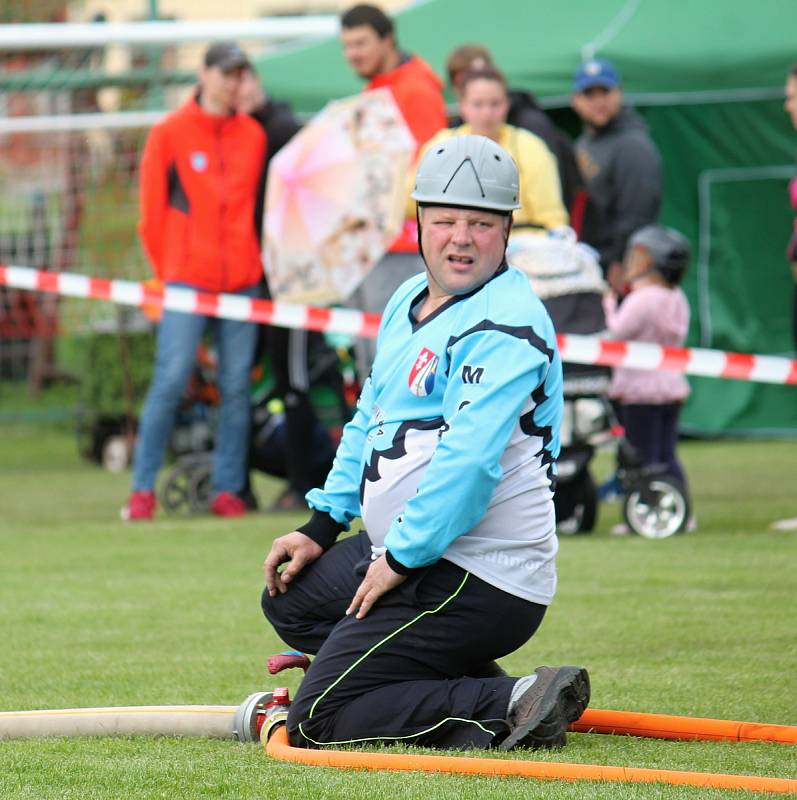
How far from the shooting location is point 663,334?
944cm

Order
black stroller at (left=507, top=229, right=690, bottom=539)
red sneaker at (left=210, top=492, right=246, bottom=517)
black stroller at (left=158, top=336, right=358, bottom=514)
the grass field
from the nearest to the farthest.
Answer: the grass field → black stroller at (left=507, top=229, right=690, bottom=539) → red sneaker at (left=210, top=492, right=246, bottom=517) → black stroller at (left=158, top=336, right=358, bottom=514)

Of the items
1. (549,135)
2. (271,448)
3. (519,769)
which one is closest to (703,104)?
(549,135)

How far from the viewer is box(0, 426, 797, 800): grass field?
4176mm

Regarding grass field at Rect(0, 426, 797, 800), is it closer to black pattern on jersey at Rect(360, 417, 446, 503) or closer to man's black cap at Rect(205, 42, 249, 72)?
black pattern on jersey at Rect(360, 417, 446, 503)

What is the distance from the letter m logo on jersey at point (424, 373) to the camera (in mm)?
4551

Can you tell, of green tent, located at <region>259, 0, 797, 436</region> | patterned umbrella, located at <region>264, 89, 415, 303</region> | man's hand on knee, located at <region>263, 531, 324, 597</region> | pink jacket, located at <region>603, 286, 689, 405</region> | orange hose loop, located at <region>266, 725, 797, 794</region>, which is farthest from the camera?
green tent, located at <region>259, 0, 797, 436</region>

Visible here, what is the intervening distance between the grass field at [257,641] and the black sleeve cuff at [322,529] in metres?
0.58

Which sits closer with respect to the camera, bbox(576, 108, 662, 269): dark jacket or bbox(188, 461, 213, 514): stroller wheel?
bbox(188, 461, 213, 514): stroller wheel

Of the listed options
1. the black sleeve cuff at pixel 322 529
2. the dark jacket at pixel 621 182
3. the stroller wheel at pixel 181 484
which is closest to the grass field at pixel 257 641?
the stroller wheel at pixel 181 484

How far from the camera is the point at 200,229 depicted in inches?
382

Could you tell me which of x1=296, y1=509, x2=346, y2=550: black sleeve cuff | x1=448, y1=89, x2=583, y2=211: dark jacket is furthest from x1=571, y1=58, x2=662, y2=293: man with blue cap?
x1=296, y1=509, x2=346, y2=550: black sleeve cuff

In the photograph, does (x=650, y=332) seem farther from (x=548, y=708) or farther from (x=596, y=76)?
(x=548, y=708)

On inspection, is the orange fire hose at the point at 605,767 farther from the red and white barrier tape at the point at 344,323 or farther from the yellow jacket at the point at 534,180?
the yellow jacket at the point at 534,180

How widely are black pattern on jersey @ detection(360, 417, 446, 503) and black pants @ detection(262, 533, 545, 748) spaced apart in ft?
0.98
